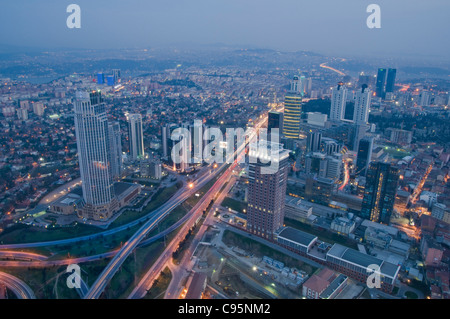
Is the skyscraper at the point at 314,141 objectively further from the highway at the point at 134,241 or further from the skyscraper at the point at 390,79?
the skyscraper at the point at 390,79

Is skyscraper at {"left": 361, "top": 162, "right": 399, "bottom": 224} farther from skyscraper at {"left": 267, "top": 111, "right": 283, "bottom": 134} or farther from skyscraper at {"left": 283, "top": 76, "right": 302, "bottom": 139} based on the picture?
skyscraper at {"left": 283, "top": 76, "right": 302, "bottom": 139}

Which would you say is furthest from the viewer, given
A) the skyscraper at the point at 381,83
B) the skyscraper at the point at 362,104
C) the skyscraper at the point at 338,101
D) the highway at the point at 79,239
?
the skyscraper at the point at 381,83

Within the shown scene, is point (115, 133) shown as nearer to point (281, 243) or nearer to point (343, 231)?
point (281, 243)

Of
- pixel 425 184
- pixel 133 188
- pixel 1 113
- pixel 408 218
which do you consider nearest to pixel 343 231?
pixel 408 218

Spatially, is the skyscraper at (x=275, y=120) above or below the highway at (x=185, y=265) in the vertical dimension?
above

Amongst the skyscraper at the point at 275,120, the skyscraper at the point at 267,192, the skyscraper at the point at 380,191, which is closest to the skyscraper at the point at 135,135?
the skyscraper at the point at 275,120

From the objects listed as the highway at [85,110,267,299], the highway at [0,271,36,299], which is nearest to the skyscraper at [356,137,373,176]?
the highway at [85,110,267,299]

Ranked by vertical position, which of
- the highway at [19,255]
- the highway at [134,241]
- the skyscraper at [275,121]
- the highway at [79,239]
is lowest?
the highway at [19,255]
